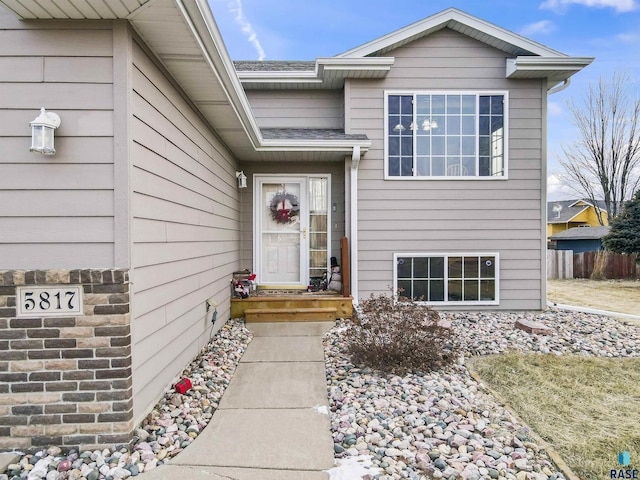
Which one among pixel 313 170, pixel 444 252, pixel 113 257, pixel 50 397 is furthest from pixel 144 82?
pixel 444 252

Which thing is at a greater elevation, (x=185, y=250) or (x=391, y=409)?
(x=185, y=250)

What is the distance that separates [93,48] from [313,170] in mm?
4123

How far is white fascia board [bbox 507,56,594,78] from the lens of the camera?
5.55m

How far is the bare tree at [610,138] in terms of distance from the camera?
14.1 metres

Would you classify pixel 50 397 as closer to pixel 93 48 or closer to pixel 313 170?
pixel 93 48

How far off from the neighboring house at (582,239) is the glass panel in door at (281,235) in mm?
15836

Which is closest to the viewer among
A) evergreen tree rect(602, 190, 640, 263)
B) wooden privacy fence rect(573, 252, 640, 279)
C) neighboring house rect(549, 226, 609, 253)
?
evergreen tree rect(602, 190, 640, 263)

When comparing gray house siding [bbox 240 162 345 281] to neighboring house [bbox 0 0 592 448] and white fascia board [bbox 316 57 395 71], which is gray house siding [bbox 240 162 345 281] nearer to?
neighboring house [bbox 0 0 592 448]

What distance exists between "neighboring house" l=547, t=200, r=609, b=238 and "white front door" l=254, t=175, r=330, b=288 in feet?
71.5

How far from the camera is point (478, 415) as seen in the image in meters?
2.57

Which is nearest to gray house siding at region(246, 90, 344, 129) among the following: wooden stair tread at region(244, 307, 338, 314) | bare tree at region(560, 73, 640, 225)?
wooden stair tread at region(244, 307, 338, 314)

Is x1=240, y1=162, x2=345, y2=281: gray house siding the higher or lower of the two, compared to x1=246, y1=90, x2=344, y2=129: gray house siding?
lower

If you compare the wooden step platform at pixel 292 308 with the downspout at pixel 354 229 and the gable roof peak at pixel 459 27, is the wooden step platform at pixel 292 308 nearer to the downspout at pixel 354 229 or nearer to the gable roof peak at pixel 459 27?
the downspout at pixel 354 229

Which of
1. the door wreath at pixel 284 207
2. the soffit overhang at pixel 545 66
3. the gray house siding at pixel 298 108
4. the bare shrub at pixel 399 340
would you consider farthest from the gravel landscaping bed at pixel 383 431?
the soffit overhang at pixel 545 66
